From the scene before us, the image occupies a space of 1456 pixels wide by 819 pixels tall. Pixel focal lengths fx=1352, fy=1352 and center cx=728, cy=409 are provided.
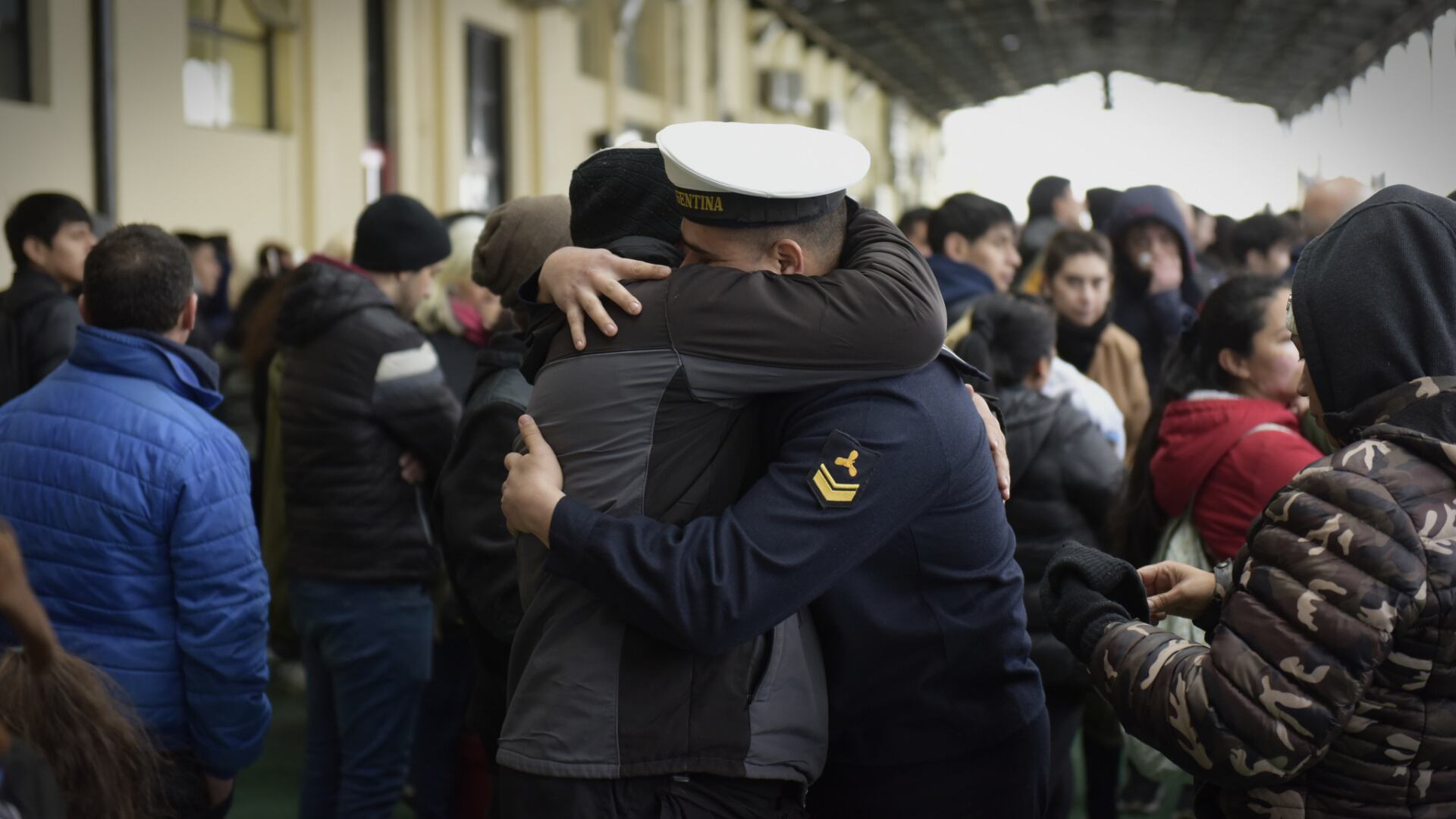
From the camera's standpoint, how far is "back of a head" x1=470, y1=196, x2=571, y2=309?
3.01 metres

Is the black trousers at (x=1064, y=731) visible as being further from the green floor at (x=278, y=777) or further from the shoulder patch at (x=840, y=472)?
the green floor at (x=278, y=777)

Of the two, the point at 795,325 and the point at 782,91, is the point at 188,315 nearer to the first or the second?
the point at 795,325

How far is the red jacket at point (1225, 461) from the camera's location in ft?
10.0

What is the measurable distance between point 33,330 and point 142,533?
1928 millimetres

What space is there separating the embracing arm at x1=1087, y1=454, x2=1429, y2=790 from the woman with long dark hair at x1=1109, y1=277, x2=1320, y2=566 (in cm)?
144

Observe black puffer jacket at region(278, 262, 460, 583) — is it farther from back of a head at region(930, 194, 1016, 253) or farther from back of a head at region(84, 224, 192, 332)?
back of a head at region(930, 194, 1016, 253)

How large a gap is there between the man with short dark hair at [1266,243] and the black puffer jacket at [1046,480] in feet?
9.27

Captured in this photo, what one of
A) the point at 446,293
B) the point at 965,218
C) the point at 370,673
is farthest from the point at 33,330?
the point at 965,218

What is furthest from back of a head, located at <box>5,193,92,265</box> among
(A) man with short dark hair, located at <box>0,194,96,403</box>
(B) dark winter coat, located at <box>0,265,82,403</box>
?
(B) dark winter coat, located at <box>0,265,82,403</box>

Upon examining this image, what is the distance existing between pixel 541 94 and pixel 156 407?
411 inches

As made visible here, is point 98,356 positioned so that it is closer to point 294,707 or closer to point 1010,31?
point 294,707

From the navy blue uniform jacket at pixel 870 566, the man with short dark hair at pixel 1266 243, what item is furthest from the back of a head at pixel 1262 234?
the navy blue uniform jacket at pixel 870 566

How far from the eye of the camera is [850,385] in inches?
71.6

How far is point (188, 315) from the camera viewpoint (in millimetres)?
2879
